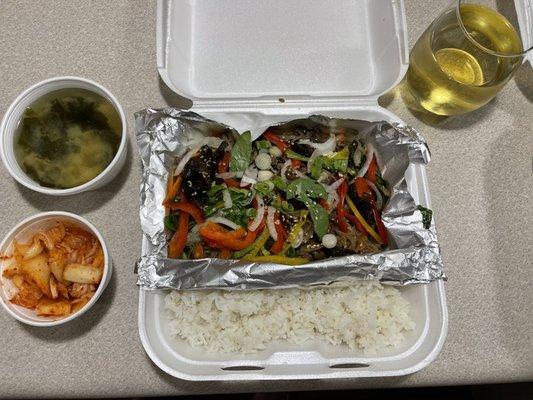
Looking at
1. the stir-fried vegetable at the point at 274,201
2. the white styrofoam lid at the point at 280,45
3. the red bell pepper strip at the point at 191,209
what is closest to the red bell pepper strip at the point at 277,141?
the stir-fried vegetable at the point at 274,201

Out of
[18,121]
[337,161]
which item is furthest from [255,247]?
[18,121]

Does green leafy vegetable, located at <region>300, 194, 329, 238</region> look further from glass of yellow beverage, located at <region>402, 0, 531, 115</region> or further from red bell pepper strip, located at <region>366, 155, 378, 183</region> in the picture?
glass of yellow beverage, located at <region>402, 0, 531, 115</region>

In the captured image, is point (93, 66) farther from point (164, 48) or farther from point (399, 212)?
point (399, 212)

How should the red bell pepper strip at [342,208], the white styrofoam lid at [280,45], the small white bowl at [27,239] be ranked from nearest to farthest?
the small white bowl at [27,239] < the red bell pepper strip at [342,208] < the white styrofoam lid at [280,45]

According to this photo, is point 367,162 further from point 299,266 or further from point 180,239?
point 180,239

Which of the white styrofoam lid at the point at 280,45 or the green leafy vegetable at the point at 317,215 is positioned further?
the white styrofoam lid at the point at 280,45

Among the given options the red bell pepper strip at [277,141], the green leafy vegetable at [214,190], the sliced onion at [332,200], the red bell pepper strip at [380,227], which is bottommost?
the red bell pepper strip at [380,227]

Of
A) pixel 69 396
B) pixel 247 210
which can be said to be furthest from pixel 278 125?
pixel 69 396

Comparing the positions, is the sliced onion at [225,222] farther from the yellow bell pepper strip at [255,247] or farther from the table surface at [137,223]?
the table surface at [137,223]
